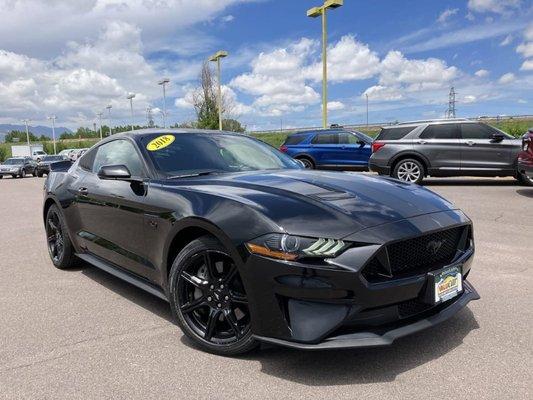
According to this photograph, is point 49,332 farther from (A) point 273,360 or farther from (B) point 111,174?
(A) point 273,360

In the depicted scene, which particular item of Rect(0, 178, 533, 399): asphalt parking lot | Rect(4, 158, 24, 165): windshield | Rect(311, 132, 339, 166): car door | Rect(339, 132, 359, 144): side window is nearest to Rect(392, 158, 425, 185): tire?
Rect(339, 132, 359, 144): side window

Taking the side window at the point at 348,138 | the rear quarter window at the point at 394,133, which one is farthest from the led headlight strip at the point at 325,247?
the side window at the point at 348,138

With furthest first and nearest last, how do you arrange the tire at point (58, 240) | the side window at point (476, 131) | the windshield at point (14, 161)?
the windshield at point (14, 161) → the side window at point (476, 131) → the tire at point (58, 240)

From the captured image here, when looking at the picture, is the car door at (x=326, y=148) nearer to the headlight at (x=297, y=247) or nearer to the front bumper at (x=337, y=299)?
the front bumper at (x=337, y=299)

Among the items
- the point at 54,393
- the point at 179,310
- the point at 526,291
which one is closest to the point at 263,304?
the point at 179,310

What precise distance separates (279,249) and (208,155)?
177 centimetres

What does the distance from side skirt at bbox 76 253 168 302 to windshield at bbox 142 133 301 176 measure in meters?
0.87

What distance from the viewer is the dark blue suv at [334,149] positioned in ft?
55.2

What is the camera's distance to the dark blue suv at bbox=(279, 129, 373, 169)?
1681 centimetres

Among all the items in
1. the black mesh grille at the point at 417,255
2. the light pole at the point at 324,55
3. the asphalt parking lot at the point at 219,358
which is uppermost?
the light pole at the point at 324,55

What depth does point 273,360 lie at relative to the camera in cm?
312

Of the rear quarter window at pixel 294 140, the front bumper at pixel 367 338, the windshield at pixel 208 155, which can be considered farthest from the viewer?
the rear quarter window at pixel 294 140

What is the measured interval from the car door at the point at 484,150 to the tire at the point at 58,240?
10041 mm

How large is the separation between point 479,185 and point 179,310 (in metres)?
11.3
